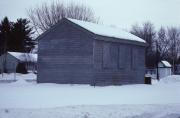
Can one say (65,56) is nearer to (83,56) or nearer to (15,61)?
(83,56)

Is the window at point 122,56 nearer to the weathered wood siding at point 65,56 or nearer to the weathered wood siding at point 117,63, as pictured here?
the weathered wood siding at point 117,63

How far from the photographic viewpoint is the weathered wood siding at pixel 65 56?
88.5ft

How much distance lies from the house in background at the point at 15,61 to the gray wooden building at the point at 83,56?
130ft

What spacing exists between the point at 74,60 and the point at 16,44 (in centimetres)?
5393

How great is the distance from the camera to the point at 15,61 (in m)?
69.2

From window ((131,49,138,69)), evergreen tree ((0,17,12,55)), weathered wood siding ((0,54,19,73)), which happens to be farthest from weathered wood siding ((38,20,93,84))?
evergreen tree ((0,17,12,55))

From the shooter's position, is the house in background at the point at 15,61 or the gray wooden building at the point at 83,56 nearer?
the gray wooden building at the point at 83,56

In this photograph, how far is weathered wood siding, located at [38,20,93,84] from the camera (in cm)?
2698

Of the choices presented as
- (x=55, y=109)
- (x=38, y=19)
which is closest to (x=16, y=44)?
(x=38, y=19)

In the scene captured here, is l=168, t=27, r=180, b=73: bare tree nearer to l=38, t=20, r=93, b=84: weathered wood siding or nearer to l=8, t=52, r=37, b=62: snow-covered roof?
l=8, t=52, r=37, b=62: snow-covered roof

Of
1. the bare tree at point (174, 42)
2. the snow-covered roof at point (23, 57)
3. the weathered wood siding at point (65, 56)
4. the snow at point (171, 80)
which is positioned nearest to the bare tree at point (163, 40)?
the bare tree at point (174, 42)

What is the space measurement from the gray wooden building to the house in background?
3969 centimetres

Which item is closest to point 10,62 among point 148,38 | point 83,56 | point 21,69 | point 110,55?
point 21,69

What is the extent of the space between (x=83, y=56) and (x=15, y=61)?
146 ft
